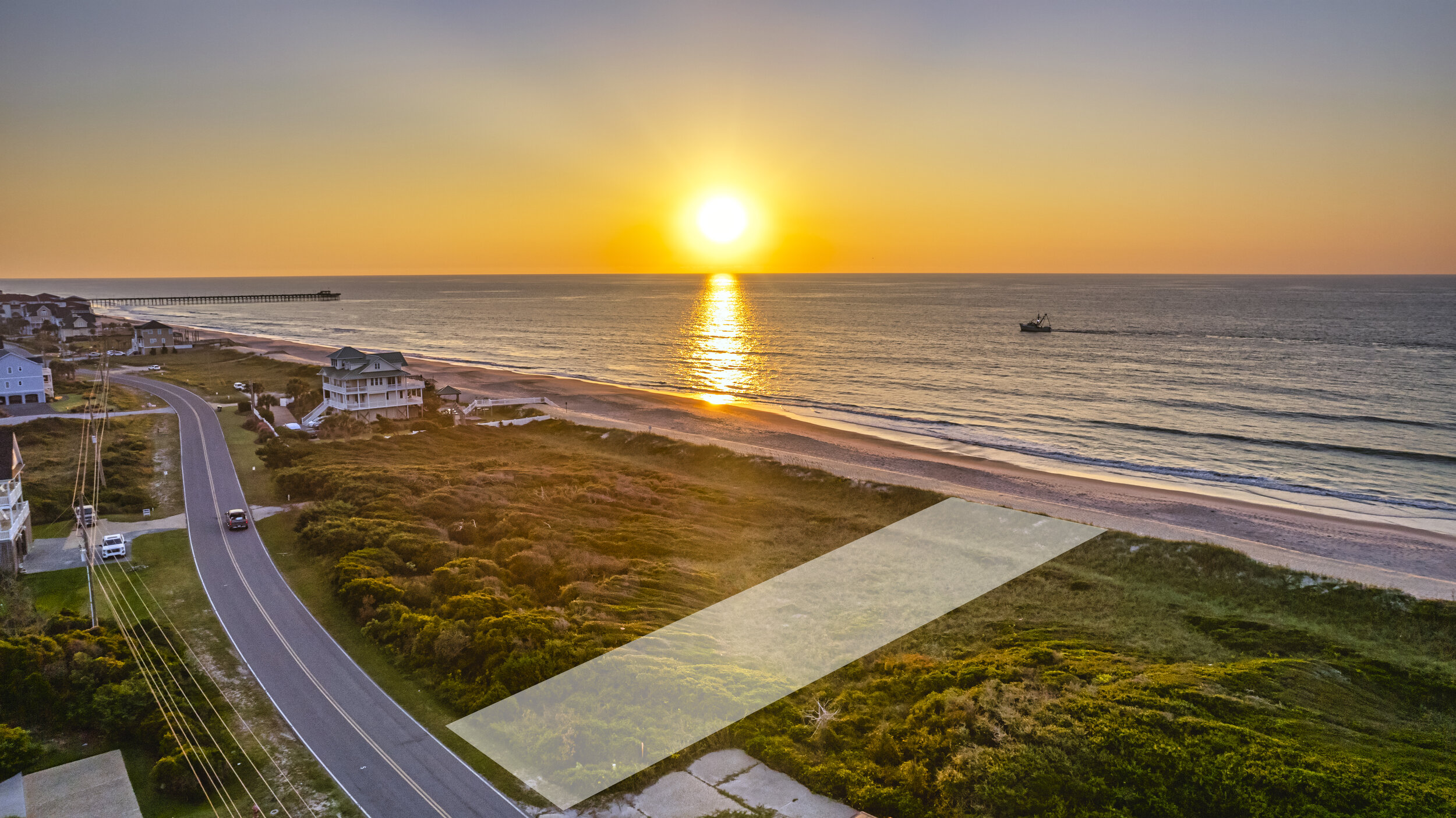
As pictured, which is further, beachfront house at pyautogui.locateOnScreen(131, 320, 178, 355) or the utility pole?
beachfront house at pyautogui.locateOnScreen(131, 320, 178, 355)

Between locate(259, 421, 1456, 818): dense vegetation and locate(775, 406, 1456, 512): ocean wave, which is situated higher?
locate(775, 406, 1456, 512): ocean wave

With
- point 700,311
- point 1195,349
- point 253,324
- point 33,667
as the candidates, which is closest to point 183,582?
point 33,667

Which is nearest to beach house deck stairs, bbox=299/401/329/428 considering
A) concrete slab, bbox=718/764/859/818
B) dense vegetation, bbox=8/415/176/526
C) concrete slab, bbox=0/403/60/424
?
dense vegetation, bbox=8/415/176/526

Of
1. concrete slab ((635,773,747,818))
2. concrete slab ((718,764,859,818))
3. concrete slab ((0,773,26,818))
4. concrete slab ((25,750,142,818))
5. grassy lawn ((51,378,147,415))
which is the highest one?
grassy lawn ((51,378,147,415))

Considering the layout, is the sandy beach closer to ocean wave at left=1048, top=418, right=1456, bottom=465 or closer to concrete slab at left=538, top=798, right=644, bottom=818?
ocean wave at left=1048, top=418, right=1456, bottom=465

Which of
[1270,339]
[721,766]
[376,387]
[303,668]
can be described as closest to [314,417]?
[376,387]

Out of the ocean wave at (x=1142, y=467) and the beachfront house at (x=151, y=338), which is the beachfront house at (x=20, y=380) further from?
the ocean wave at (x=1142, y=467)

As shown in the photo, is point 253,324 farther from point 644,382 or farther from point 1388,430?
point 1388,430
